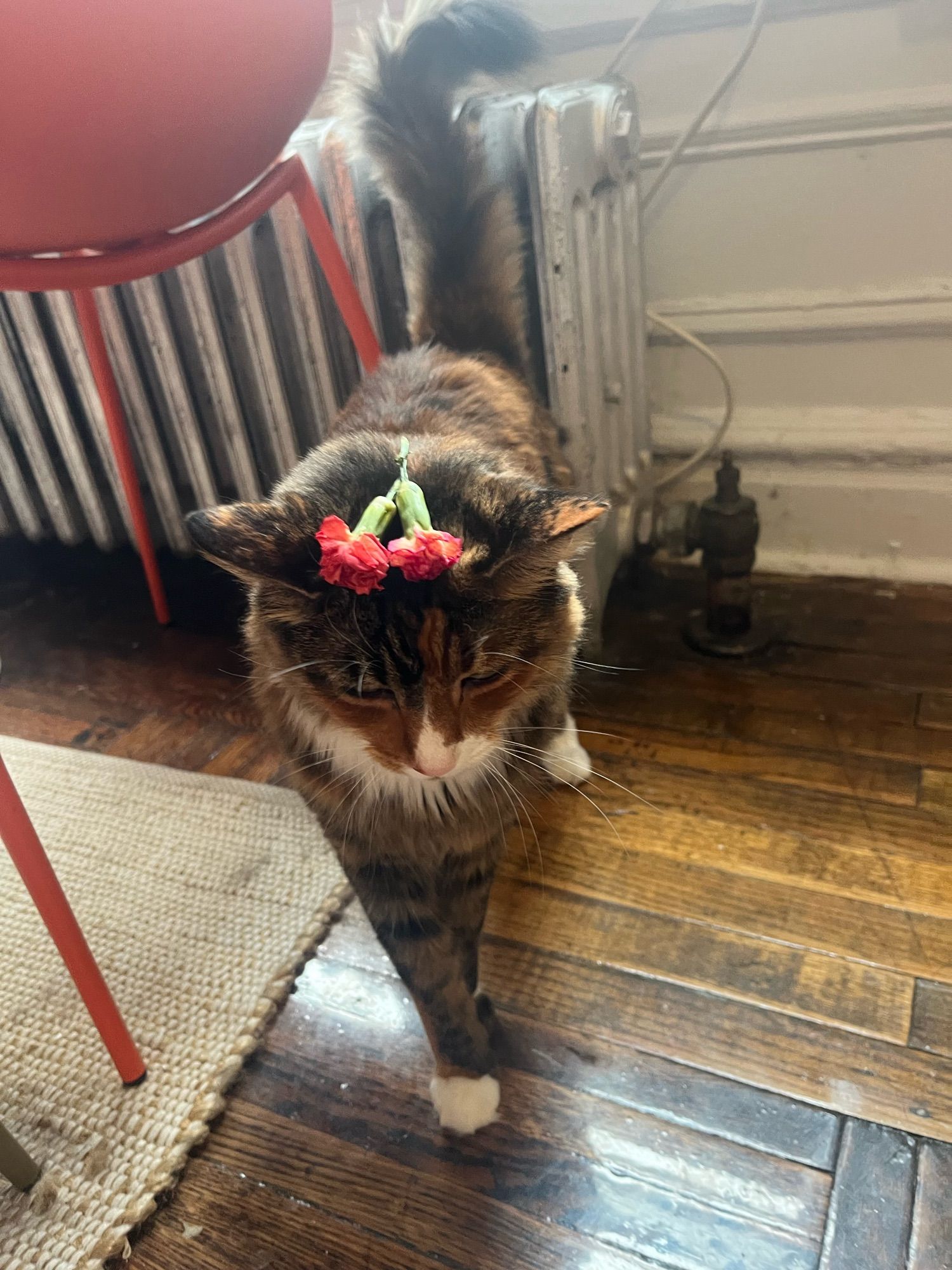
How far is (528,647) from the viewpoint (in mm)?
742

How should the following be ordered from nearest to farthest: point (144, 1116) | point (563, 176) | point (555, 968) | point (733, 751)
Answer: point (144, 1116)
point (555, 968)
point (563, 176)
point (733, 751)

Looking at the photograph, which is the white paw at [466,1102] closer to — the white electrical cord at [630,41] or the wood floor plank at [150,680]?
the wood floor plank at [150,680]

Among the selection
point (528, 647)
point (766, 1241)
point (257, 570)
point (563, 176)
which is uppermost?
point (563, 176)

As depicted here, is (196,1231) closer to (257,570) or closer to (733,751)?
(257,570)

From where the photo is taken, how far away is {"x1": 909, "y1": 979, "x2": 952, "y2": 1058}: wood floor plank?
0.84 metres

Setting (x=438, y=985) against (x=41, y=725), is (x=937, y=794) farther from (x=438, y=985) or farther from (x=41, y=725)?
(x=41, y=725)

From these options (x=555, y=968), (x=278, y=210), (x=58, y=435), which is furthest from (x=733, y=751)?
(x=58, y=435)

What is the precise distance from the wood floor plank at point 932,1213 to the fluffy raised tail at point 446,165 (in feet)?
3.23

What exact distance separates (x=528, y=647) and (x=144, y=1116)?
60 cm

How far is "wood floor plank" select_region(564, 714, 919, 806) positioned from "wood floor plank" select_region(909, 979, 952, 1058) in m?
0.27

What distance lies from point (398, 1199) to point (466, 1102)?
3.8 inches

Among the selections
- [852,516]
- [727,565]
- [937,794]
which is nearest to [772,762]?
[937,794]

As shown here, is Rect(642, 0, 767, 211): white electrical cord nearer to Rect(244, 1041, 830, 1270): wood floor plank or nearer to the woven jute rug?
the woven jute rug

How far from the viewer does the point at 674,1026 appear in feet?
2.89
